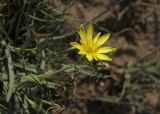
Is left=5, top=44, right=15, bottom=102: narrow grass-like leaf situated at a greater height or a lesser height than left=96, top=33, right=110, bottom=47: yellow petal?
lesser

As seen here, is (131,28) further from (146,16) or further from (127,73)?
(127,73)

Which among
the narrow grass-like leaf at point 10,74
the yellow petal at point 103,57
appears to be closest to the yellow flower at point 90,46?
the yellow petal at point 103,57

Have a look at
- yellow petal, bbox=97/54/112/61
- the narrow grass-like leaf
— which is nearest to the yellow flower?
yellow petal, bbox=97/54/112/61

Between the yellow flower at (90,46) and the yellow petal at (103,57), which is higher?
the yellow flower at (90,46)

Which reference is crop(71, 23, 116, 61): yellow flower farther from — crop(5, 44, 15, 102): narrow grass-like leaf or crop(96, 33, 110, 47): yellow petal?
crop(5, 44, 15, 102): narrow grass-like leaf

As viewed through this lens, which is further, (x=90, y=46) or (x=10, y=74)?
(x=10, y=74)

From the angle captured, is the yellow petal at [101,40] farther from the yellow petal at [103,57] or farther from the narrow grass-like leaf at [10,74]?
the narrow grass-like leaf at [10,74]

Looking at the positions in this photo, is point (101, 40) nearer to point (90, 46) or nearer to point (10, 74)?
point (90, 46)

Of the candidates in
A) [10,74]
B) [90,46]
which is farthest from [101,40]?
[10,74]
